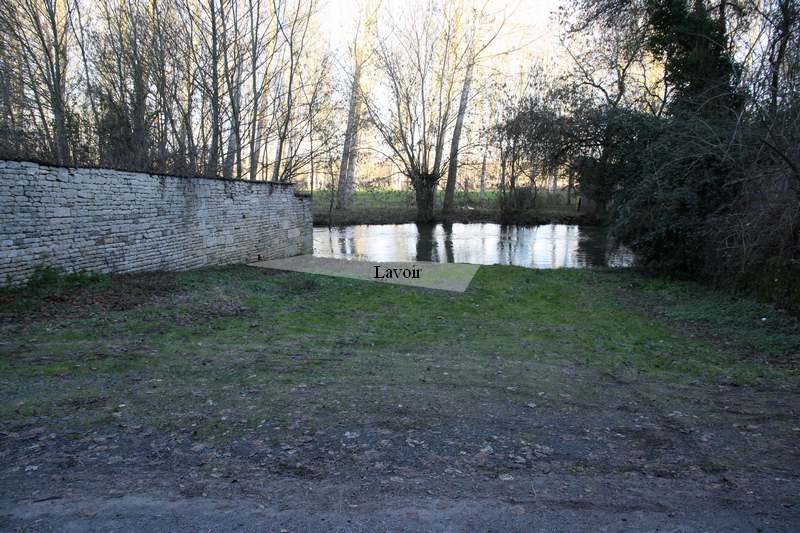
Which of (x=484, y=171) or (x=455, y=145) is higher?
(x=455, y=145)

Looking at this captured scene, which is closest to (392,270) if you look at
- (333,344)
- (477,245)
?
(333,344)

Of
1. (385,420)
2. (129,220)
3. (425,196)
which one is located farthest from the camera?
(425,196)

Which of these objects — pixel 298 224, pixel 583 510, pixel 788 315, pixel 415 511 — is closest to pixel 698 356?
pixel 788 315

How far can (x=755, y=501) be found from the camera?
8.57ft

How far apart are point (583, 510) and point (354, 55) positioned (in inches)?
935

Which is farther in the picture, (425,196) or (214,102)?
(425,196)

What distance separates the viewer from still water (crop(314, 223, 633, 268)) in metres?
15.6

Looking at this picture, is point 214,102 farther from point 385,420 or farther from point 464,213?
point 464,213

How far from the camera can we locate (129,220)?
9398mm

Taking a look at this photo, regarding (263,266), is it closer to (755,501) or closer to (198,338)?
(198,338)

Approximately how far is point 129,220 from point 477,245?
12.4 m

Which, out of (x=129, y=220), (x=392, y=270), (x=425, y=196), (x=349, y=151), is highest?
(x=349, y=151)

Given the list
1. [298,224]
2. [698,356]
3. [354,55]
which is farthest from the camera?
[354,55]

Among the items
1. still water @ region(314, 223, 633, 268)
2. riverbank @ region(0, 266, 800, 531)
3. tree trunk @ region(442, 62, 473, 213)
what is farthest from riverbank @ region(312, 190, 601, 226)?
riverbank @ region(0, 266, 800, 531)
